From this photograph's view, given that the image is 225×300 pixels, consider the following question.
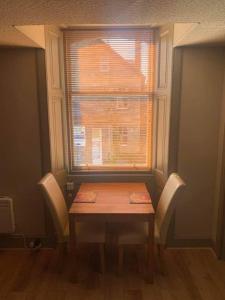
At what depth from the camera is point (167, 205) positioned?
2354 millimetres

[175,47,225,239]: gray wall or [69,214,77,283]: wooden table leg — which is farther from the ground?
[175,47,225,239]: gray wall

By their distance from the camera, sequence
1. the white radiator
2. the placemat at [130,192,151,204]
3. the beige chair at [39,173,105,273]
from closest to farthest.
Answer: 1. the beige chair at [39,173,105,273]
2. the placemat at [130,192,151,204]
3. the white radiator

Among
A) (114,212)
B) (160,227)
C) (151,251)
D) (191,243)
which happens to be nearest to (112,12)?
(114,212)

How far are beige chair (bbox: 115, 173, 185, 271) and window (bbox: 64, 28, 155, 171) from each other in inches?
30.8

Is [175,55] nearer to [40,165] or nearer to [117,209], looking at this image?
[117,209]

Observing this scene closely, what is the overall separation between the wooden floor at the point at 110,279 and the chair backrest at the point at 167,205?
426 mm

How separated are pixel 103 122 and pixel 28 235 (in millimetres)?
→ 1576

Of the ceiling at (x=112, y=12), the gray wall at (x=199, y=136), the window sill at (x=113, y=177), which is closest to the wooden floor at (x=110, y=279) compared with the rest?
the gray wall at (x=199, y=136)

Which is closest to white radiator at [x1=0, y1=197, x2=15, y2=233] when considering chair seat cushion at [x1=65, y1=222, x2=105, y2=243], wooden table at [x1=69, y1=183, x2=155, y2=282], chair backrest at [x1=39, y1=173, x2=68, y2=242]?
chair backrest at [x1=39, y1=173, x2=68, y2=242]

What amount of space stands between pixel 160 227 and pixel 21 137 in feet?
5.53

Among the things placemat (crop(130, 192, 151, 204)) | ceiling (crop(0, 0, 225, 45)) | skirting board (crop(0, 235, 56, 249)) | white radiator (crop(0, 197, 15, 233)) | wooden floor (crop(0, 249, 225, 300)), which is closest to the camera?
ceiling (crop(0, 0, 225, 45))

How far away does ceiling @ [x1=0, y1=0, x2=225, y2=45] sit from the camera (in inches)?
51.8

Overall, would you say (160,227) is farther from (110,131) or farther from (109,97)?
(109,97)

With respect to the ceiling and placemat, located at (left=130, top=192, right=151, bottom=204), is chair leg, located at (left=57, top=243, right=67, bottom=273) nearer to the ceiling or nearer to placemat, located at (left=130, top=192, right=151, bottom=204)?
placemat, located at (left=130, top=192, right=151, bottom=204)
